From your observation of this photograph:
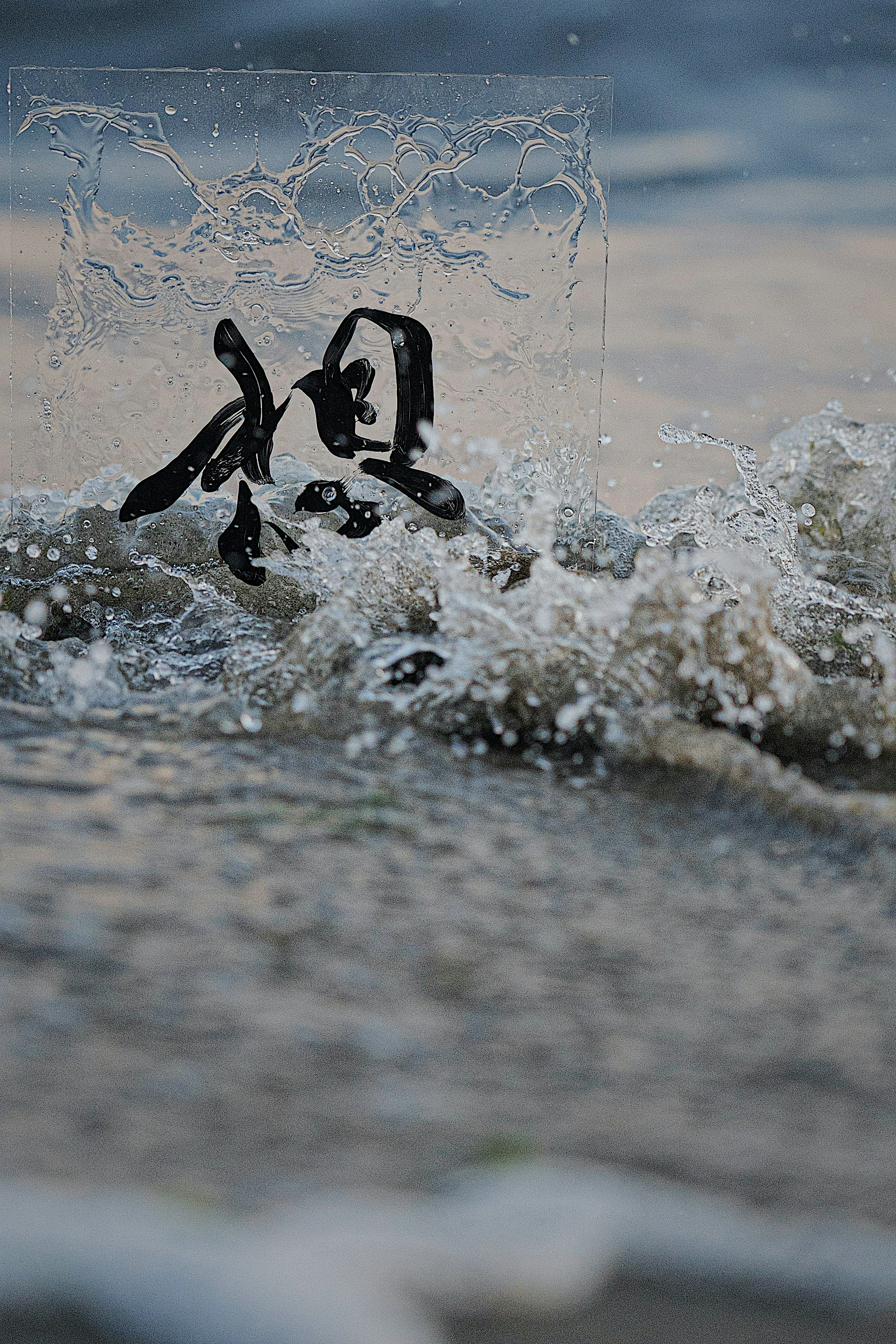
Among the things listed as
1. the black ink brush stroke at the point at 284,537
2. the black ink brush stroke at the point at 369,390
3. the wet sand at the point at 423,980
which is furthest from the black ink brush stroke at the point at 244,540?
the wet sand at the point at 423,980

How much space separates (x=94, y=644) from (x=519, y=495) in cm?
115

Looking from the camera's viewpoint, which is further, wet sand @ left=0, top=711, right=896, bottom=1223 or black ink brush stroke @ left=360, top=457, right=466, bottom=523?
black ink brush stroke @ left=360, top=457, right=466, bottom=523

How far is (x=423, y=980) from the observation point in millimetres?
871

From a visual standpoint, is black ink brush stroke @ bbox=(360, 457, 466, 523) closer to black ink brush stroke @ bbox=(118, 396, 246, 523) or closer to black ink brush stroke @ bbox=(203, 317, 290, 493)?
black ink brush stroke @ bbox=(203, 317, 290, 493)

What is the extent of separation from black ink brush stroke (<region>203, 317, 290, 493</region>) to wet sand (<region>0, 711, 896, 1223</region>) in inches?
52.2

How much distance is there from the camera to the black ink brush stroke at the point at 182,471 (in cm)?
262

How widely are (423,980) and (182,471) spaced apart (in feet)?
6.66

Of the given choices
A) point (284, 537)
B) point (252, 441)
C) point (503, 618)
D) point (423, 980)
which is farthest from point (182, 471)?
point (423, 980)

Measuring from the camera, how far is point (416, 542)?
95.3 inches

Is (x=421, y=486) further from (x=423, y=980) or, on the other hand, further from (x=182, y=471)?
(x=423, y=980)

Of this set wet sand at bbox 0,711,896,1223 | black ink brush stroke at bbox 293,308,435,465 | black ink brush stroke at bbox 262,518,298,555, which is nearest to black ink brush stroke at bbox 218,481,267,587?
black ink brush stroke at bbox 262,518,298,555

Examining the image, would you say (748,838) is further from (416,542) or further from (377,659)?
(416,542)

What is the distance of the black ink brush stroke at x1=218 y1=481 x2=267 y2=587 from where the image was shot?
262 centimetres

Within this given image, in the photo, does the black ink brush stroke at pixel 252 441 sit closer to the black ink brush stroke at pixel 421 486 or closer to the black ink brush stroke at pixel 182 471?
the black ink brush stroke at pixel 182 471
